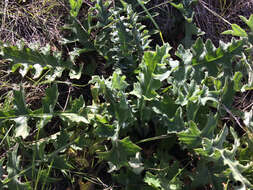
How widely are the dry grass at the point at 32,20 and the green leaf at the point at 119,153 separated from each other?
1.15 m

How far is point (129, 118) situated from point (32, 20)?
1.27m

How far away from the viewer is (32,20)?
2574mm

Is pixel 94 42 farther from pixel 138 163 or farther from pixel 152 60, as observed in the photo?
pixel 138 163

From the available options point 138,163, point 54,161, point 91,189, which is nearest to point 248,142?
point 138,163

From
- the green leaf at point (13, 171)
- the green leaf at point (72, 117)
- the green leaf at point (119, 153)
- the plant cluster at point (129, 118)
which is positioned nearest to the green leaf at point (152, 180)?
the plant cluster at point (129, 118)

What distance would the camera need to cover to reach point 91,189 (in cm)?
214

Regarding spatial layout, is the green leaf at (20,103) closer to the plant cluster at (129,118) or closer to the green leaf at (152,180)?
the plant cluster at (129,118)

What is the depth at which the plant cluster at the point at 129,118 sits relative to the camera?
6.39 feet

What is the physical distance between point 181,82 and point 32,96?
1.18 metres

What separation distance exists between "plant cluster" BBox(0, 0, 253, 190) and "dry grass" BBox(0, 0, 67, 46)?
0.21m

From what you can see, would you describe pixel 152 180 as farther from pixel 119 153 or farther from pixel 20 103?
pixel 20 103

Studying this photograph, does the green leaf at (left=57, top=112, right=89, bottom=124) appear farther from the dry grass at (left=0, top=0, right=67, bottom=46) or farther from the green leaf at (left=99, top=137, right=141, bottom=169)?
the dry grass at (left=0, top=0, right=67, bottom=46)

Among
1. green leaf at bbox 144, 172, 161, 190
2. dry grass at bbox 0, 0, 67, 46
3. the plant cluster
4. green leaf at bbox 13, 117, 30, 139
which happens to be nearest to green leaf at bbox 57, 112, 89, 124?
the plant cluster

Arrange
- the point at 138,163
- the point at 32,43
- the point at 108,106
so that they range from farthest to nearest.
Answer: the point at 32,43
the point at 108,106
the point at 138,163
